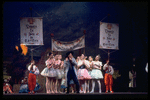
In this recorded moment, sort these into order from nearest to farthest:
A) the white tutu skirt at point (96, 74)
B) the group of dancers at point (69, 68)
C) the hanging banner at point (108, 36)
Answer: the group of dancers at point (69, 68) → the white tutu skirt at point (96, 74) → the hanging banner at point (108, 36)

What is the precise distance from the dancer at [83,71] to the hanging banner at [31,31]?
2339 mm

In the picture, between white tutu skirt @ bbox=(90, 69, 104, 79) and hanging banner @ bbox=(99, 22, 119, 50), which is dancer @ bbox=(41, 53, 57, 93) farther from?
hanging banner @ bbox=(99, 22, 119, 50)

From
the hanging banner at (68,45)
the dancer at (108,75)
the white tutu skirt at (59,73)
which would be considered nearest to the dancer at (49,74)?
the white tutu skirt at (59,73)

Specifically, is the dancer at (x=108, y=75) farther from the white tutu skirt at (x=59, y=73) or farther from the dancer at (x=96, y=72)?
the white tutu skirt at (x=59, y=73)

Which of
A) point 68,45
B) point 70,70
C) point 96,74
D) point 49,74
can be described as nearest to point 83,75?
point 96,74

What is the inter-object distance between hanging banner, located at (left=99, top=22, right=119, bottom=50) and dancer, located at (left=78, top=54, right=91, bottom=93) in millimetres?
1621

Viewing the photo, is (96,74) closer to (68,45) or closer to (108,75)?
(108,75)

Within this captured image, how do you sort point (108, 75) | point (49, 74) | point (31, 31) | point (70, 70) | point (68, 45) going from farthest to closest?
point (68, 45) < point (31, 31) < point (108, 75) < point (49, 74) < point (70, 70)

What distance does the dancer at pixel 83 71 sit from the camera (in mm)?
10625

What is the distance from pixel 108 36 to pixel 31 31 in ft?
13.4

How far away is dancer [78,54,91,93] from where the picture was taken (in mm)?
10625

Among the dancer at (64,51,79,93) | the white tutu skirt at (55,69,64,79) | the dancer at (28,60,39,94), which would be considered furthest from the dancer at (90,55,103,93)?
the dancer at (28,60,39,94)

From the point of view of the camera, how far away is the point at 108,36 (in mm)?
12031

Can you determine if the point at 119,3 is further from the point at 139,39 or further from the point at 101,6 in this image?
the point at 139,39
